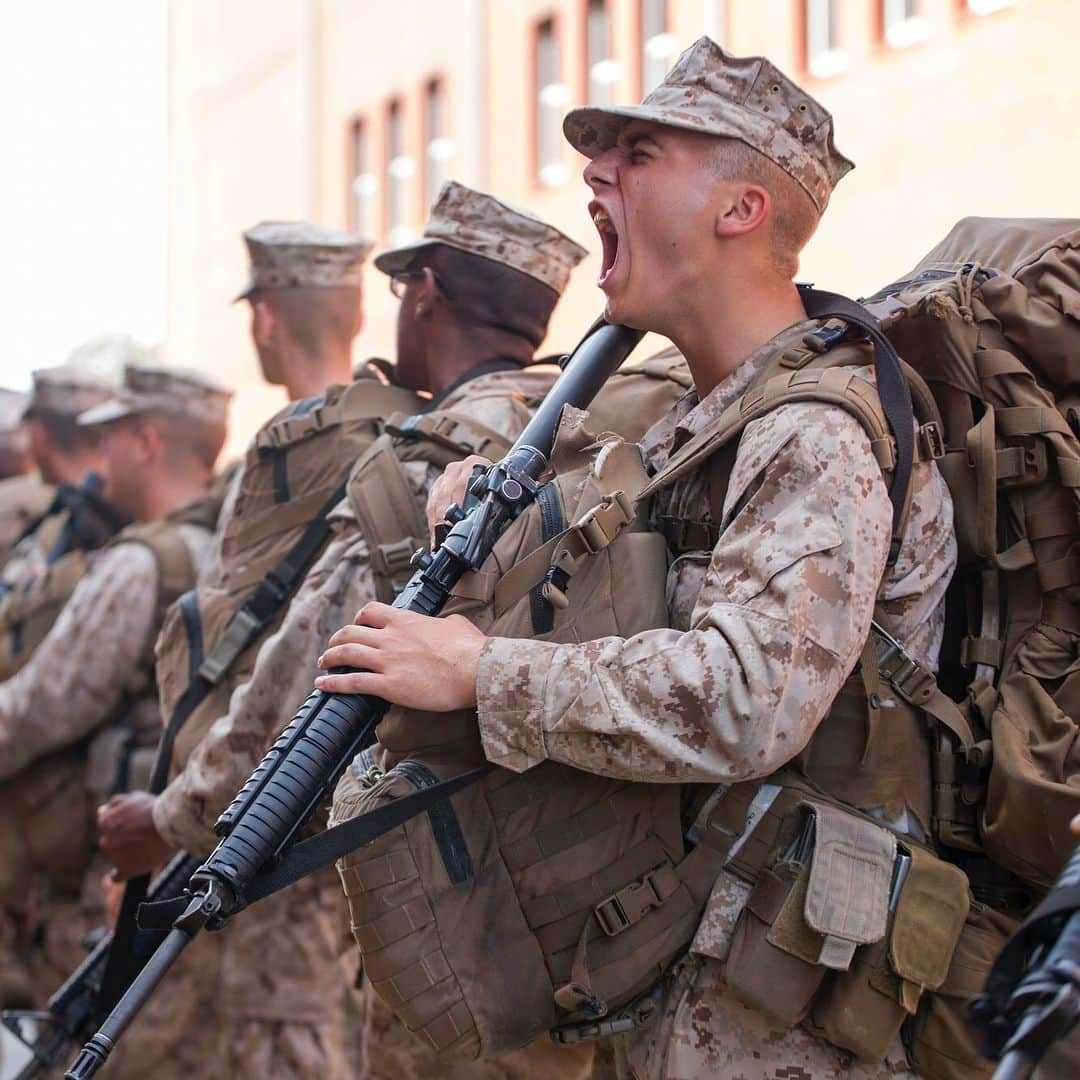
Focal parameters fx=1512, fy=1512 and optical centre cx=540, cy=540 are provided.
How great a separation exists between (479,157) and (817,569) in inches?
592

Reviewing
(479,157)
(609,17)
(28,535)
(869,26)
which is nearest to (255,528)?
(28,535)

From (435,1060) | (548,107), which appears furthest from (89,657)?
(548,107)

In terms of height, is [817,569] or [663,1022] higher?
[817,569]

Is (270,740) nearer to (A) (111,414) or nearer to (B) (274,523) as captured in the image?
(B) (274,523)

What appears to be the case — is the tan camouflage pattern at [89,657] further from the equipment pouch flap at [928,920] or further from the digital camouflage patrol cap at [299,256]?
the equipment pouch flap at [928,920]

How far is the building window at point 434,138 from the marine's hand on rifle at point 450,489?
14959 mm

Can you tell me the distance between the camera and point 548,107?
51.5ft

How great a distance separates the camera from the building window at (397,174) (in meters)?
17.8

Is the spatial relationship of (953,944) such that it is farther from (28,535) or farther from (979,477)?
(28,535)

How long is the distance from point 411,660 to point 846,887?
72 cm

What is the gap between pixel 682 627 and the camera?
7.84 ft

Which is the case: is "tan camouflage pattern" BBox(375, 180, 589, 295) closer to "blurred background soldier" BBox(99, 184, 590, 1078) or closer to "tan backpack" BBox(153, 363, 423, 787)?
"blurred background soldier" BBox(99, 184, 590, 1078)

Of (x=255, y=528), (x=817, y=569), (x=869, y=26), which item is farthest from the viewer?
(x=869, y=26)

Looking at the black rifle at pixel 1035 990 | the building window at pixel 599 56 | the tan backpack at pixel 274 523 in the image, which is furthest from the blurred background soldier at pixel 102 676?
the building window at pixel 599 56
